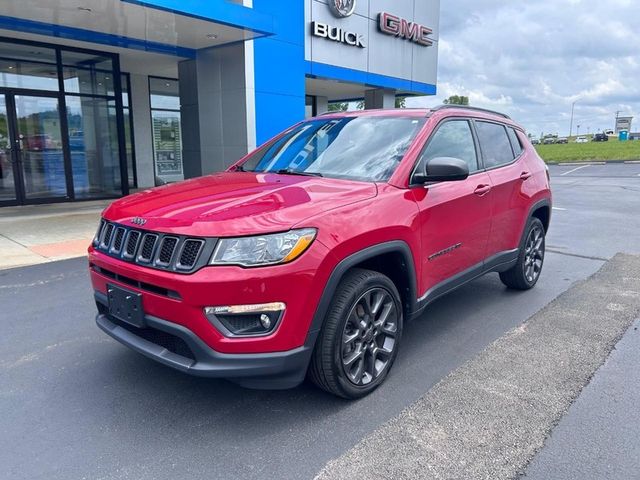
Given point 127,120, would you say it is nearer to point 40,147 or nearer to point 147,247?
point 40,147

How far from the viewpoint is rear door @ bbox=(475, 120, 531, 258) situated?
4.56m

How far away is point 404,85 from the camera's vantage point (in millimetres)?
18922

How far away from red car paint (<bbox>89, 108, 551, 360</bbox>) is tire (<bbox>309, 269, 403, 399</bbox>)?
20 centimetres

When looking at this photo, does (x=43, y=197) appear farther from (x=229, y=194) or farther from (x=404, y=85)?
(x=404, y=85)

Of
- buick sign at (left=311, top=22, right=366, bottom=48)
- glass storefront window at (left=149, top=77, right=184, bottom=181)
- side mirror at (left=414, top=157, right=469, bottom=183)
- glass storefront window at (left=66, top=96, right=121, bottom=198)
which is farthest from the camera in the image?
glass storefront window at (left=149, top=77, right=184, bottom=181)

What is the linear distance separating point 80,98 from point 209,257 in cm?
1124

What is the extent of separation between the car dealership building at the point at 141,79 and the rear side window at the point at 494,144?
6416 millimetres

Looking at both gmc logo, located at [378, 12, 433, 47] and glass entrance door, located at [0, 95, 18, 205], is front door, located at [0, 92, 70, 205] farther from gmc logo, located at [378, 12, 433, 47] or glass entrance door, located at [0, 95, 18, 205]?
gmc logo, located at [378, 12, 433, 47]

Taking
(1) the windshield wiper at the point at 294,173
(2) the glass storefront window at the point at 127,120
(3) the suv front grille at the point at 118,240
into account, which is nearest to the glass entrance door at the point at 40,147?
(2) the glass storefront window at the point at 127,120

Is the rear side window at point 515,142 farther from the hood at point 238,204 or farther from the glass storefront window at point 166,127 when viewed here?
the glass storefront window at point 166,127

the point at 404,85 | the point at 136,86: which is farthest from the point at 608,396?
the point at 404,85

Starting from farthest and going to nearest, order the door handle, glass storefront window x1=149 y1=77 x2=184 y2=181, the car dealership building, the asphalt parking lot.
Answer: glass storefront window x1=149 y1=77 x2=184 y2=181, the car dealership building, the door handle, the asphalt parking lot

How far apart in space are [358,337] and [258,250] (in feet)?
3.01

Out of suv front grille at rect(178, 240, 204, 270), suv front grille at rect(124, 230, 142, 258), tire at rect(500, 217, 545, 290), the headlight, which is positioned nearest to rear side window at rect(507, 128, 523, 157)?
tire at rect(500, 217, 545, 290)
